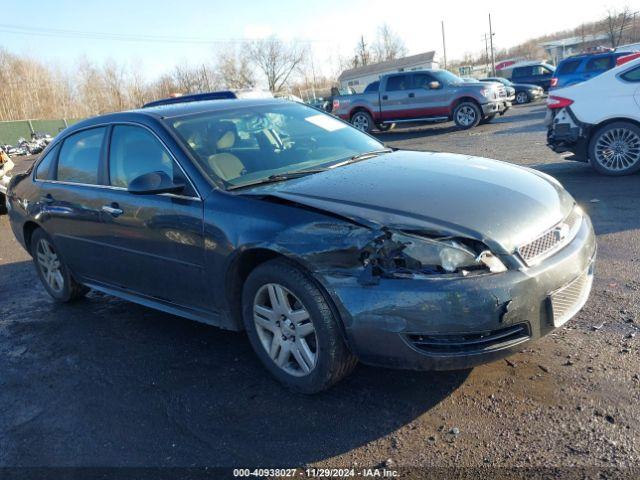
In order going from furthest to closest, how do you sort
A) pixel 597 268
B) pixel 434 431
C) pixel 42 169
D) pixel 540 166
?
pixel 540 166 → pixel 42 169 → pixel 597 268 → pixel 434 431

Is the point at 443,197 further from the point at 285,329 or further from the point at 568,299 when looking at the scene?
the point at 285,329

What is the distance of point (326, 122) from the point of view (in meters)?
4.39

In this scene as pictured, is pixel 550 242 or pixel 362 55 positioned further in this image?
pixel 362 55

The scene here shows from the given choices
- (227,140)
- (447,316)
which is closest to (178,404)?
(447,316)

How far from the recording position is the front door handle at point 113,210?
3.86 meters

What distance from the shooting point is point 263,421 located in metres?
2.88

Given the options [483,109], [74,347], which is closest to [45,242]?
[74,347]

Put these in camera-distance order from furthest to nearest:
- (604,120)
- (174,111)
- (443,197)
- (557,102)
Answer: (557,102), (604,120), (174,111), (443,197)

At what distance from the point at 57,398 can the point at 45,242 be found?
2.14 metres

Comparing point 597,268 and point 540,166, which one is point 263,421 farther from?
point 540,166

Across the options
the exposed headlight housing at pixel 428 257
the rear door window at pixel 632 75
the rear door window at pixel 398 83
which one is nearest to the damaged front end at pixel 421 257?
the exposed headlight housing at pixel 428 257

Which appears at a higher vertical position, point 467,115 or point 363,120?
point 363,120

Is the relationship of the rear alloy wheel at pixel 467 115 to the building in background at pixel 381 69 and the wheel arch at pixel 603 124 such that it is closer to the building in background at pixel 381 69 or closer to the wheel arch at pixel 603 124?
the wheel arch at pixel 603 124

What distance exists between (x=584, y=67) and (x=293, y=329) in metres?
20.6
